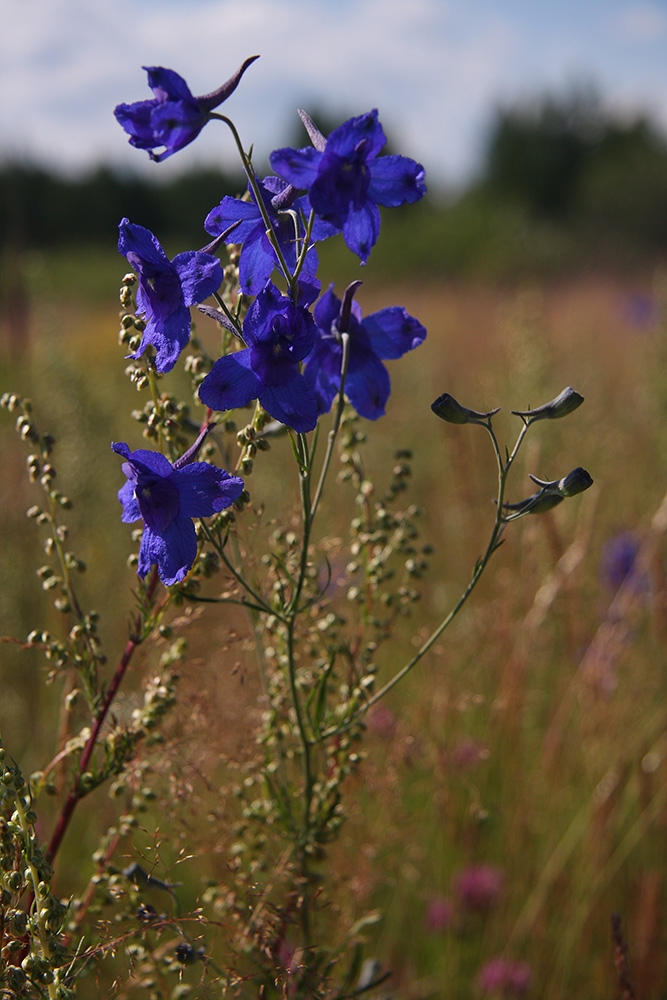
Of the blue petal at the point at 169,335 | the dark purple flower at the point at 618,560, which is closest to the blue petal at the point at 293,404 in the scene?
the blue petal at the point at 169,335

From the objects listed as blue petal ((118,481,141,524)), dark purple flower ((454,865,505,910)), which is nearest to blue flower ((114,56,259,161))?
blue petal ((118,481,141,524))

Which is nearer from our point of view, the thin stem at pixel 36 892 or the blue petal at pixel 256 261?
the thin stem at pixel 36 892

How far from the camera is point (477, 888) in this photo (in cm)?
185

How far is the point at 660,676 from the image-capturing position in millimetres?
2297

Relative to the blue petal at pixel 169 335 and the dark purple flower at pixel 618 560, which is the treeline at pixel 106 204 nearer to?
the dark purple flower at pixel 618 560

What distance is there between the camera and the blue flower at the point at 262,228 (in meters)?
0.83

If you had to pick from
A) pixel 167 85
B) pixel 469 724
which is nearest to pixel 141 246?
pixel 167 85

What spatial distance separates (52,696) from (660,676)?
1.96 metres

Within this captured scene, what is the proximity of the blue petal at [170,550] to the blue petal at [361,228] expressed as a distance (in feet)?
1.08

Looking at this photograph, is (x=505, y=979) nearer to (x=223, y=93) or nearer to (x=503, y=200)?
(x=223, y=93)

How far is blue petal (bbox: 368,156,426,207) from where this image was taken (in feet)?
2.60

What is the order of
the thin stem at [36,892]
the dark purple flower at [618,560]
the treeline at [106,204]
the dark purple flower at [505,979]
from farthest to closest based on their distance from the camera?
the treeline at [106,204] < the dark purple flower at [618,560] < the dark purple flower at [505,979] < the thin stem at [36,892]

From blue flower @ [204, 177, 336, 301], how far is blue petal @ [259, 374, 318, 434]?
0.38ft

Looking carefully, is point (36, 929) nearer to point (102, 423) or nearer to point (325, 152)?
point (325, 152)
